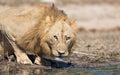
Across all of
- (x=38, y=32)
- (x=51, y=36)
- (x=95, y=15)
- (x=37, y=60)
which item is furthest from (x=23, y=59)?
(x=95, y=15)

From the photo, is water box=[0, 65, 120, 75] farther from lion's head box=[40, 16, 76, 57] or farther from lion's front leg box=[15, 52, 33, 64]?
lion's head box=[40, 16, 76, 57]

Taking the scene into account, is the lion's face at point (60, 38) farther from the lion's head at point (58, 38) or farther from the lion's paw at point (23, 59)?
the lion's paw at point (23, 59)

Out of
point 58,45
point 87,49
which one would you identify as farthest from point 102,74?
point 87,49

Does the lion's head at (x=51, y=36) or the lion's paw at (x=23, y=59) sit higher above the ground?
the lion's head at (x=51, y=36)

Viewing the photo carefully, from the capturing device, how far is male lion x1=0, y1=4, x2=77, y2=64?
472 inches

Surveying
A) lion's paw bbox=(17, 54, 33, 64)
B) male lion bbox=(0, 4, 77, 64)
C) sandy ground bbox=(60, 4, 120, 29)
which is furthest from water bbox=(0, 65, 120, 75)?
sandy ground bbox=(60, 4, 120, 29)

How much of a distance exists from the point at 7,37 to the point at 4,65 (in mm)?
594

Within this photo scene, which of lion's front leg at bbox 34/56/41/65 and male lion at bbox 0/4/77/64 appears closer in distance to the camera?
male lion at bbox 0/4/77/64

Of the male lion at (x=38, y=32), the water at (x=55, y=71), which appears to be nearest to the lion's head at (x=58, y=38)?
the male lion at (x=38, y=32)

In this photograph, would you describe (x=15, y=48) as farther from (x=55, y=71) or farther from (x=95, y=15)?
(x=95, y=15)

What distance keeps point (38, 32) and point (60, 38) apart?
2.00 feet

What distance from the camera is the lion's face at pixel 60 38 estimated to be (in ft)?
38.6

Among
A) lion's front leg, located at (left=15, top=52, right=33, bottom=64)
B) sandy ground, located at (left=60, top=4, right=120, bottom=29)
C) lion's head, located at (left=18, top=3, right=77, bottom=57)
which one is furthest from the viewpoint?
sandy ground, located at (left=60, top=4, right=120, bottom=29)

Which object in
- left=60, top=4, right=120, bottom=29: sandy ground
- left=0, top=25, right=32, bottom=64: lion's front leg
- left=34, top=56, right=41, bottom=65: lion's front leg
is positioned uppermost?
left=60, top=4, right=120, bottom=29: sandy ground
